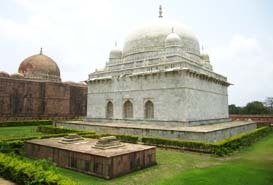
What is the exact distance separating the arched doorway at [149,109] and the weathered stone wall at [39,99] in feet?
53.8

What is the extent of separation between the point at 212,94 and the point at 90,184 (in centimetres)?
1736

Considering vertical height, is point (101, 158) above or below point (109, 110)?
below

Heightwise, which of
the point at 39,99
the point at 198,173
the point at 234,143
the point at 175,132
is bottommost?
the point at 198,173

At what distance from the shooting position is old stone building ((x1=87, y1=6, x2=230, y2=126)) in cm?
1741

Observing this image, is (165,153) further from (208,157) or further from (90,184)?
(90,184)

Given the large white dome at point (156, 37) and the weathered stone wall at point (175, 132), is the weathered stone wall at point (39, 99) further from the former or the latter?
the weathered stone wall at point (175, 132)

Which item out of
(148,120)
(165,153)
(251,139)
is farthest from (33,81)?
(251,139)

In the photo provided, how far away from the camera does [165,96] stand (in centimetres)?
1792

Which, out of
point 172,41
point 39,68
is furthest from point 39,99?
point 172,41

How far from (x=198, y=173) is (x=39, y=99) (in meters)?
26.6

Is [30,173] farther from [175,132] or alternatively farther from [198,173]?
[175,132]

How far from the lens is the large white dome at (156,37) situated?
2188 cm

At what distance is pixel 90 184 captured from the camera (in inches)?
250

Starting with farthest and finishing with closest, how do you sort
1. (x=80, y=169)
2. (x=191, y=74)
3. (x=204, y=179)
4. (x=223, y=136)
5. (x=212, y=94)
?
1. (x=212, y=94)
2. (x=191, y=74)
3. (x=223, y=136)
4. (x=80, y=169)
5. (x=204, y=179)
